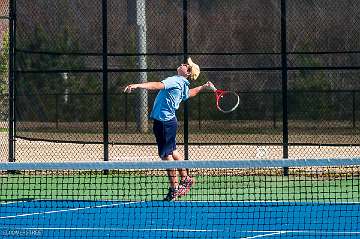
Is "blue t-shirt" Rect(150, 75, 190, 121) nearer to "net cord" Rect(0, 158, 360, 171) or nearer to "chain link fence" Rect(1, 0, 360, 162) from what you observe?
"net cord" Rect(0, 158, 360, 171)

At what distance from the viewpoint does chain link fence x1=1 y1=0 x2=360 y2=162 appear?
871 inches

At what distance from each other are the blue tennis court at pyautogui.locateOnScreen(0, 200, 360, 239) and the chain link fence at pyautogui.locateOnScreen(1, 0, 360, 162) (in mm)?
6814

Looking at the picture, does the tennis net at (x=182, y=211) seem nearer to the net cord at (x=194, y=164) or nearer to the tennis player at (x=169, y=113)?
the net cord at (x=194, y=164)

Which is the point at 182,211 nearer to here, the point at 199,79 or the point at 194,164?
the point at 194,164

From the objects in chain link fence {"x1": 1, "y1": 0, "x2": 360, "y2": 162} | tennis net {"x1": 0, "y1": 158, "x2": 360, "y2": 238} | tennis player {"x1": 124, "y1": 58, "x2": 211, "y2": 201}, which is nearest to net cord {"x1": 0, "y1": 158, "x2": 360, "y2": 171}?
tennis net {"x1": 0, "y1": 158, "x2": 360, "y2": 238}

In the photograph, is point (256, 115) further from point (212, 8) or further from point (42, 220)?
point (42, 220)

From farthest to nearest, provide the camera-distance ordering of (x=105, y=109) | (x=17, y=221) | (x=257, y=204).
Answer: (x=105, y=109) → (x=257, y=204) → (x=17, y=221)

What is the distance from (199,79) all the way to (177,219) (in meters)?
13.6

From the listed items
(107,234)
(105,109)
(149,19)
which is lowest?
(107,234)

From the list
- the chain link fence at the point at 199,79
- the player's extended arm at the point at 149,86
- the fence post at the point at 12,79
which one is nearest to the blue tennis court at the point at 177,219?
the player's extended arm at the point at 149,86

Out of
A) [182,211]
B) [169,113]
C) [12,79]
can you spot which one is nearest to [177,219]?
[182,211]

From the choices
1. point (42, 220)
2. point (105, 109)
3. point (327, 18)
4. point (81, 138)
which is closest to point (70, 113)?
point (81, 138)

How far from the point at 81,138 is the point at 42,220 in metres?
10.5

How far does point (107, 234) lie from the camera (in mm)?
10398
